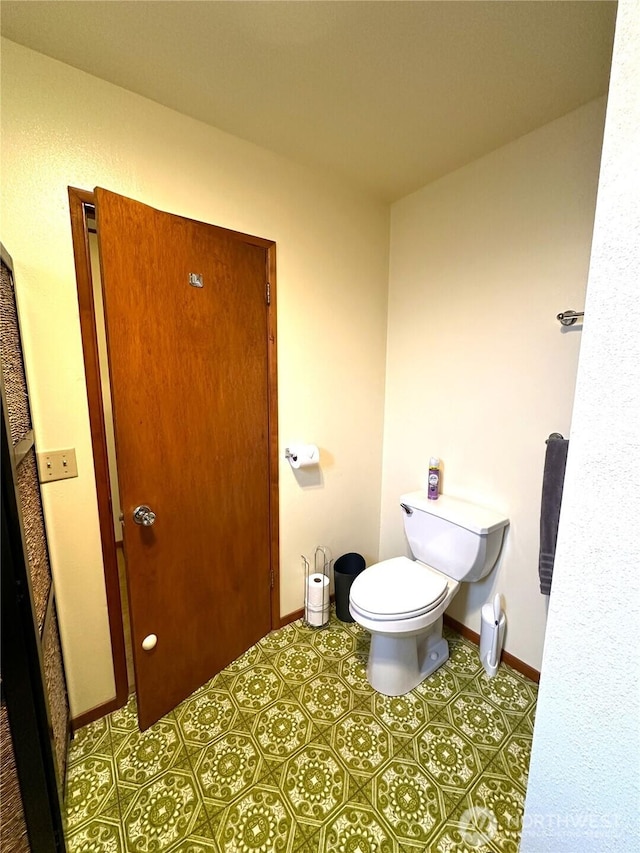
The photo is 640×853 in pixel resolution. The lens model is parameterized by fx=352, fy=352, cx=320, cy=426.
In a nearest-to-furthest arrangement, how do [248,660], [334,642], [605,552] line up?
[605,552] < [248,660] < [334,642]

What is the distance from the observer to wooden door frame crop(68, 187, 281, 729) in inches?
48.3

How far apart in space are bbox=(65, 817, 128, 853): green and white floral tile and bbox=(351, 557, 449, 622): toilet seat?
1.01m

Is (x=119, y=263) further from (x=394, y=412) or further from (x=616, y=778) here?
(x=616, y=778)

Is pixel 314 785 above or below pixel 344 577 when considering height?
below

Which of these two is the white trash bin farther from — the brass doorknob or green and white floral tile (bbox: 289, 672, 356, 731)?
the brass doorknob

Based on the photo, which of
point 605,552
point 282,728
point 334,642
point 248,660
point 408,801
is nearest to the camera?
point 605,552

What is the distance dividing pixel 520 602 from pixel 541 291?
1396mm

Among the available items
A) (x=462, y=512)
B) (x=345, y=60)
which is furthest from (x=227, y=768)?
(x=345, y=60)

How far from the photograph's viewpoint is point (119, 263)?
118 cm

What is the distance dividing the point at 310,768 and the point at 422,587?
770mm

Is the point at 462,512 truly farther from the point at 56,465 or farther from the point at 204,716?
the point at 56,465

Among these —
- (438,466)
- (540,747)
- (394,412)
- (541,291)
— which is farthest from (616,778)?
(394,412)

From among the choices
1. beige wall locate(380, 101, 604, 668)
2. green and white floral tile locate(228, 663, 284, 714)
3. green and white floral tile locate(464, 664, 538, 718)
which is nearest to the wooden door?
green and white floral tile locate(228, 663, 284, 714)

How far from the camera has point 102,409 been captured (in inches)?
52.4
